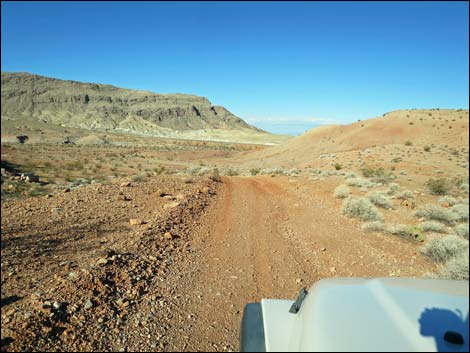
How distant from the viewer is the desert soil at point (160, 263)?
3.92 metres

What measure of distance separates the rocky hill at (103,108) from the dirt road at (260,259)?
122 meters

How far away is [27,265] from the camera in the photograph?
213 inches

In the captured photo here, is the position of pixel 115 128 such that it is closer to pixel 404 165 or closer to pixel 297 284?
pixel 404 165

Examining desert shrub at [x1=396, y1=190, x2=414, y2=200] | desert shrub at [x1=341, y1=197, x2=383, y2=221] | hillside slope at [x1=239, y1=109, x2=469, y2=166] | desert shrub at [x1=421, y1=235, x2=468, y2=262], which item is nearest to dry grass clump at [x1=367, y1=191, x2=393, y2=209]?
desert shrub at [x1=341, y1=197, x2=383, y2=221]

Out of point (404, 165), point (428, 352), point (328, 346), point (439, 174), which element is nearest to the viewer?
point (428, 352)

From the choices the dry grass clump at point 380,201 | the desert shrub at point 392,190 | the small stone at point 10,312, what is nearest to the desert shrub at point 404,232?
the dry grass clump at point 380,201

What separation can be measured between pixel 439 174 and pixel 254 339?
23303 mm

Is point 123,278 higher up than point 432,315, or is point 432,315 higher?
point 432,315

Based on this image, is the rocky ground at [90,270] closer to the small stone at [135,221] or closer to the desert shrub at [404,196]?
the small stone at [135,221]

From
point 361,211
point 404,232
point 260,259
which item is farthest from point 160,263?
point 361,211

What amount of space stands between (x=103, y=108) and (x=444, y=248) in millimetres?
155072

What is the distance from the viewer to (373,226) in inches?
349

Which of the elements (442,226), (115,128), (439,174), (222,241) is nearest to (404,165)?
(439,174)

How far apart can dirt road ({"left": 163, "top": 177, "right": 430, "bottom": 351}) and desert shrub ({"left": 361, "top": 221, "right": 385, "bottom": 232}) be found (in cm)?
32
